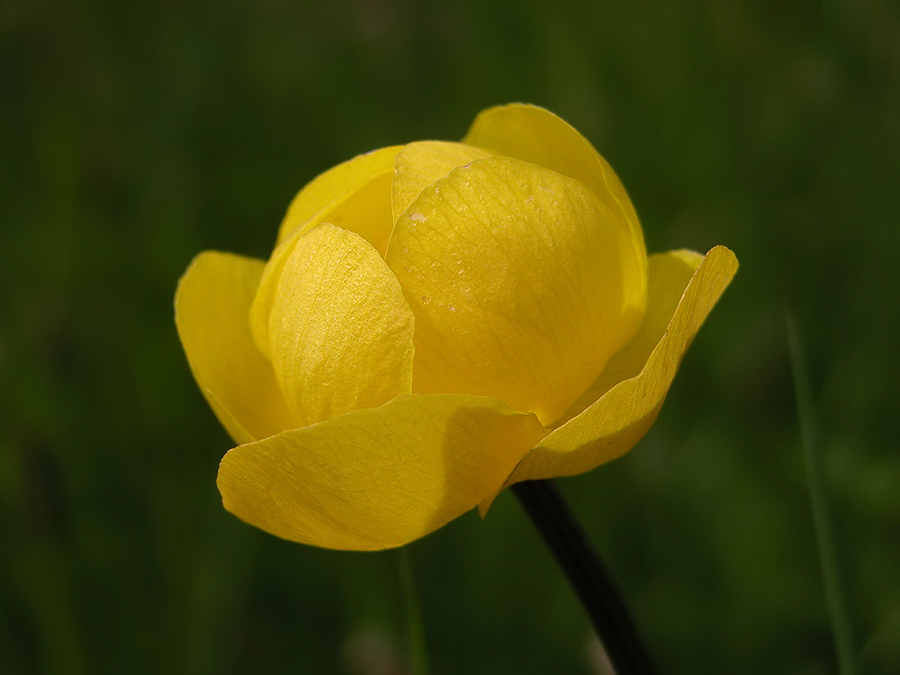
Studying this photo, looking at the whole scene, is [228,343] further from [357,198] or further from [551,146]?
[551,146]

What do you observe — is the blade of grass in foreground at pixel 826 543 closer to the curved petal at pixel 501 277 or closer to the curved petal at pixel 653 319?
the curved petal at pixel 653 319

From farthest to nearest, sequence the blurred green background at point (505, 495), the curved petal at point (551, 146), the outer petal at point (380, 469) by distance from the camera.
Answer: the blurred green background at point (505, 495), the curved petal at point (551, 146), the outer petal at point (380, 469)

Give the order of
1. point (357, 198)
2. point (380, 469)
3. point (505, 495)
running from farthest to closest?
point (505, 495) → point (357, 198) → point (380, 469)

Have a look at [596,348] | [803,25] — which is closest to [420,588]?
[596,348]

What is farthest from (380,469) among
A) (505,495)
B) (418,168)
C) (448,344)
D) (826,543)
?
(505,495)

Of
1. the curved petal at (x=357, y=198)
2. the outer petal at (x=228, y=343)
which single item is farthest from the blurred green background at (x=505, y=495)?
the curved petal at (x=357, y=198)

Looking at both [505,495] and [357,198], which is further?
[505,495]


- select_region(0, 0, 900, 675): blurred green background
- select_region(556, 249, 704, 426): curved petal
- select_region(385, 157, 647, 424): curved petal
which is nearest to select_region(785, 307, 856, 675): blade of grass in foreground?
select_region(556, 249, 704, 426): curved petal

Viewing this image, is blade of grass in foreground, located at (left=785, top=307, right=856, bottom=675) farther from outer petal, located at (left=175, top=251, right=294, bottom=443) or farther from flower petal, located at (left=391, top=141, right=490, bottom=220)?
outer petal, located at (left=175, top=251, right=294, bottom=443)
